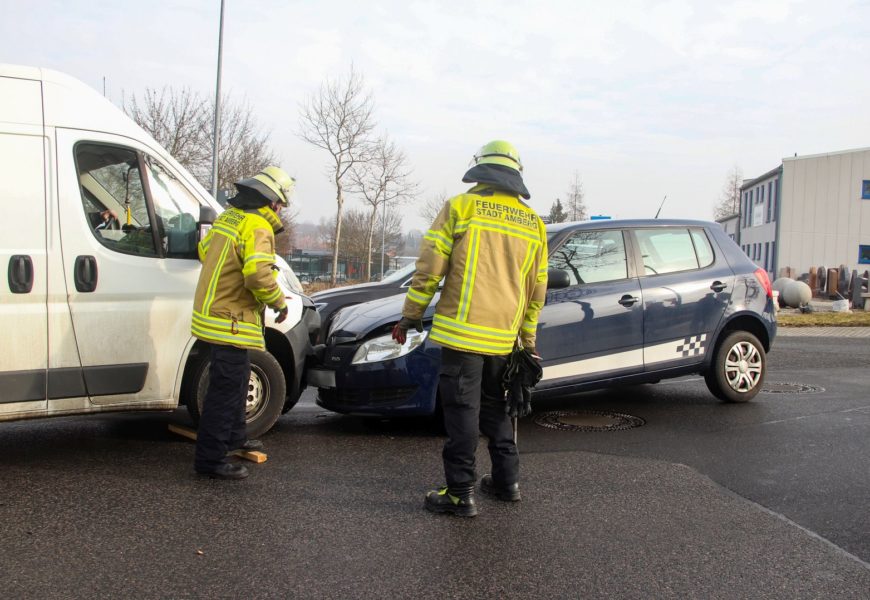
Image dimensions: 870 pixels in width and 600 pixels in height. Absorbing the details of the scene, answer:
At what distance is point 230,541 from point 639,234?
14.4 ft

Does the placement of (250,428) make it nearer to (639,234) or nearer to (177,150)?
(639,234)

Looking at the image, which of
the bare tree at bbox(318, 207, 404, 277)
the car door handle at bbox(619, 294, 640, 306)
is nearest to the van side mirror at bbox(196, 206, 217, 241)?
the car door handle at bbox(619, 294, 640, 306)

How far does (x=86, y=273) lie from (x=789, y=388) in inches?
271

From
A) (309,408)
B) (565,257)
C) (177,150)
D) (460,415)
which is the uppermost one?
(177,150)

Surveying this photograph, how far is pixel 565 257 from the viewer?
21.0 feet

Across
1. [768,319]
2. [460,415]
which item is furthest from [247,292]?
[768,319]

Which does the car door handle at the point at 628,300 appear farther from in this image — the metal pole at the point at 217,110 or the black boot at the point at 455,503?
the metal pole at the point at 217,110

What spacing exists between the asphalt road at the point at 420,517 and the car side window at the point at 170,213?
1371mm

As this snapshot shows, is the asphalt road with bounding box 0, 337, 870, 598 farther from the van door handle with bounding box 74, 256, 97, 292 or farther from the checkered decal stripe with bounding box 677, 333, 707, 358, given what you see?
the van door handle with bounding box 74, 256, 97, 292

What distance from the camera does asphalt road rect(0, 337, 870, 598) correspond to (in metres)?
3.27

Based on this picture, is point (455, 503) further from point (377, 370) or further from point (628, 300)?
point (628, 300)

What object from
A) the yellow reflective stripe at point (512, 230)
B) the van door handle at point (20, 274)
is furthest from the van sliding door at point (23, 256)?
the yellow reflective stripe at point (512, 230)

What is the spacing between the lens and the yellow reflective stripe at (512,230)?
4.02 meters

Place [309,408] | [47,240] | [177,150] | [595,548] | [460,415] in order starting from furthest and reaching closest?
[177,150]
[309,408]
[47,240]
[460,415]
[595,548]
